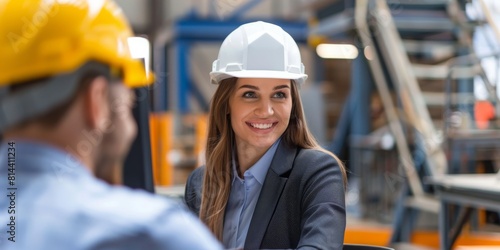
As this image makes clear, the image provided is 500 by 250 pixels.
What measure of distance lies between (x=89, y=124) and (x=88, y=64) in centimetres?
6

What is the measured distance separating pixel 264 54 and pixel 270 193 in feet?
1.30

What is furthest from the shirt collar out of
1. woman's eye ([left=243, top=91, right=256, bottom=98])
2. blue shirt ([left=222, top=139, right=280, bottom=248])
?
woman's eye ([left=243, top=91, right=256, bottom=98])

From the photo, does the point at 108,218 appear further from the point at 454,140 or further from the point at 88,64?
the point at 454,140

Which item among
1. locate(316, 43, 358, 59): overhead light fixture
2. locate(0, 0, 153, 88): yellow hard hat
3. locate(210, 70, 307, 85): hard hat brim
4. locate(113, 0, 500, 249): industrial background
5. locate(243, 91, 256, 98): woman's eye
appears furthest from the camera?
locate(316, 43, 358, 59): overhead light fixture

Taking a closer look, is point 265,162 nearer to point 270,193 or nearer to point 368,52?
point 270,193

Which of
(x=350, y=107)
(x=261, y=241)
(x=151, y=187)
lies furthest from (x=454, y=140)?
(x=151, y=187)

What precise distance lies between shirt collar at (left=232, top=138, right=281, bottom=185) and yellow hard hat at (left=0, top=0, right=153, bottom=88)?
141 centimetres

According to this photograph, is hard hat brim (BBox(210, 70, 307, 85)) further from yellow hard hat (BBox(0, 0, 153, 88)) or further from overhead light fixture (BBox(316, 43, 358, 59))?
overhead light fixture (BBox(316, 43, 358, 59))

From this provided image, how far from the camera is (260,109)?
1996 mm

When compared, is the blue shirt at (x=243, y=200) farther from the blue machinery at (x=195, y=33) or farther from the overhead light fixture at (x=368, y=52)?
the blue machinery at (x=195, y=33)

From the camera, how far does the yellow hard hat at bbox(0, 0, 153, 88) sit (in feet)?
2.21

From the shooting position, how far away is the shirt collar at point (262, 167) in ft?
6.93

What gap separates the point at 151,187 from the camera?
3.67 ft

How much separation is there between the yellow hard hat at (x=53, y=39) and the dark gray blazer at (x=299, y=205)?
1.23 m
